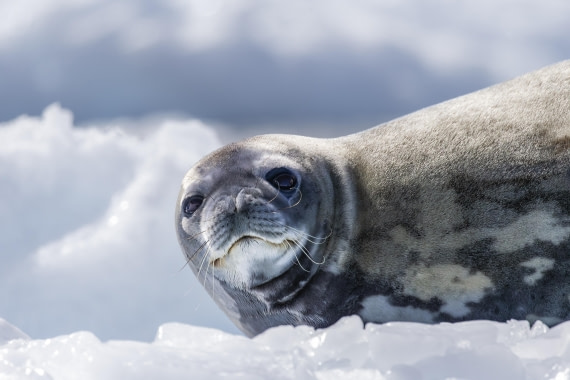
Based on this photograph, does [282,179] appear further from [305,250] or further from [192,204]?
[192,204]

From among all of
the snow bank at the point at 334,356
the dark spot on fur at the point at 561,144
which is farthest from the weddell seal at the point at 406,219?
the snow bank at the point at 334,356

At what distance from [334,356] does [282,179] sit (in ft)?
5.22

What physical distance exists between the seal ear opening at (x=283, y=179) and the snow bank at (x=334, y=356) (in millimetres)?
1244

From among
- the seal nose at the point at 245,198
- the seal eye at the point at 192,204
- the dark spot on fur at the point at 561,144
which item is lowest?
the dark spot on fur at the point at 561,144

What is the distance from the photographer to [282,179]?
17.3 feet

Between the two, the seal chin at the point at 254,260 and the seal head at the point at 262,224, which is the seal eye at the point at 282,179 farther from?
the seal chin at the point at 254,260

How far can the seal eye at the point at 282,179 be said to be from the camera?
5234 mm

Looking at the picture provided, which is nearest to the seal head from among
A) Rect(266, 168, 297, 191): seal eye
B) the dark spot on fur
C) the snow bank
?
Rect(266, 168, 297, 191): seal eye

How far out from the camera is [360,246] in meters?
5.10

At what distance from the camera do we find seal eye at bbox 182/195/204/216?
5383 millimetres

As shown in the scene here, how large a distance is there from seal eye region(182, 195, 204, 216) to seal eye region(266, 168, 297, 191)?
17.1 inches

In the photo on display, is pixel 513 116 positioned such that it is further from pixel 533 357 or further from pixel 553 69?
pixel 533 357

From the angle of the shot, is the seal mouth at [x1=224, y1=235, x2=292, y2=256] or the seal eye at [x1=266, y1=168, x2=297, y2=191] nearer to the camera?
the seal mouth at [x1=224, y1=235, x2=292, y2=256]

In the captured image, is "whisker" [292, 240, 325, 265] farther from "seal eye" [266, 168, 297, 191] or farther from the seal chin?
"seal eye" [266, 168, 297, 191]
